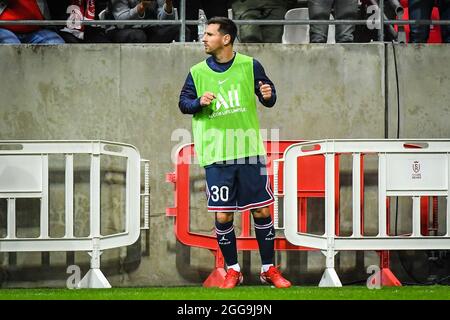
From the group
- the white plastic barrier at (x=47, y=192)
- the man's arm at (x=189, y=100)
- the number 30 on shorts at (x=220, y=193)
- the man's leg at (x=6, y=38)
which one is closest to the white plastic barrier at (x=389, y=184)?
the number 30 on shorts at (x=220, y=193)

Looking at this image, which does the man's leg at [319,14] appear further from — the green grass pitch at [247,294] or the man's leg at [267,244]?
the green grass pitch at [247,294]

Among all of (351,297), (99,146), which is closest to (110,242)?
(99,146)

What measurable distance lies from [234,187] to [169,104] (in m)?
1.83

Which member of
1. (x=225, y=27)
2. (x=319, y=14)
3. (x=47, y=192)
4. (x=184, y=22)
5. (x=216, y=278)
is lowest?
(x=216, y=278)

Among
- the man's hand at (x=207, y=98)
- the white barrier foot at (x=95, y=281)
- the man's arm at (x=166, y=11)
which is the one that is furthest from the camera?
the man's arm at (x=166, y=11)

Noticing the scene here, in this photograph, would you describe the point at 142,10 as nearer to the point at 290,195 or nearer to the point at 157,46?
the point at 157,46

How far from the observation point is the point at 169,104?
1153 cm

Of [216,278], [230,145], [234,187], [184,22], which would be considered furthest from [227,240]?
[184,22]

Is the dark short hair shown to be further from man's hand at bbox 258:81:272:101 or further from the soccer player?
man's hand at bbox 258:81:272:101

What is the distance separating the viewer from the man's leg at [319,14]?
11.7m

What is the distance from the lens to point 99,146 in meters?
10.4

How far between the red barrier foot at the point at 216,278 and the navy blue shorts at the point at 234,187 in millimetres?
1020

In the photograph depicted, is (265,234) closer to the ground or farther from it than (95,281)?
farther from it

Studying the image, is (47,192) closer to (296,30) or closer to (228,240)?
(228,240)
